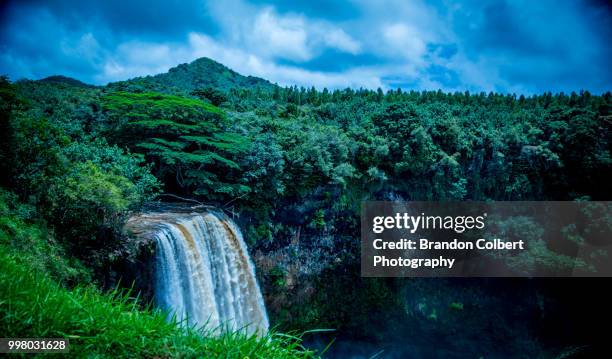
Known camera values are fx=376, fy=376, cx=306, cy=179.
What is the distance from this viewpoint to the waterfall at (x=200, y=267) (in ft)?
21.7

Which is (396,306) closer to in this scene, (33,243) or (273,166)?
(273,166)

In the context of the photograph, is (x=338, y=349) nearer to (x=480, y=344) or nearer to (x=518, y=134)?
(x=480, y=344)

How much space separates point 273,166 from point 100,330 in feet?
28.1

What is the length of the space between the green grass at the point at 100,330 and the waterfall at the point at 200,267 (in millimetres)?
2969

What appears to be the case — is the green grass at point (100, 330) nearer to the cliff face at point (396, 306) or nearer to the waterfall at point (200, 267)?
the waterfall at point (200, 267)

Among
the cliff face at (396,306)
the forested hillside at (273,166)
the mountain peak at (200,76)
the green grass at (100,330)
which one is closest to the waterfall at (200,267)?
the forested hillside at (273,166)

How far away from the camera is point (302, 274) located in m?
12.7

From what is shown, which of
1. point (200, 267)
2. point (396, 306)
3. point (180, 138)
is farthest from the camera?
point (396, 306)

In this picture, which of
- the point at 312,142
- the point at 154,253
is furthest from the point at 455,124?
the point at 154,253

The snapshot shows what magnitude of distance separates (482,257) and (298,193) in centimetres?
787

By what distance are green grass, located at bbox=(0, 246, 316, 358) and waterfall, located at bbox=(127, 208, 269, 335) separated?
2.97m

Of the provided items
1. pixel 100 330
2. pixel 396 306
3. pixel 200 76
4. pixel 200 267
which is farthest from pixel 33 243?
pixel 200 76

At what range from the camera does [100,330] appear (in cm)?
236

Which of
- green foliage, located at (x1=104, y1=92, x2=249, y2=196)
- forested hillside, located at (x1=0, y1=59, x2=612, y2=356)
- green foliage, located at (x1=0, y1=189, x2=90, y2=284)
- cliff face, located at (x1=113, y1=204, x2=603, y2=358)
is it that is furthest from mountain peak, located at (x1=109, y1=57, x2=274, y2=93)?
green foliage, located at (x1=0, y1=189, x2=90, y2=284)
